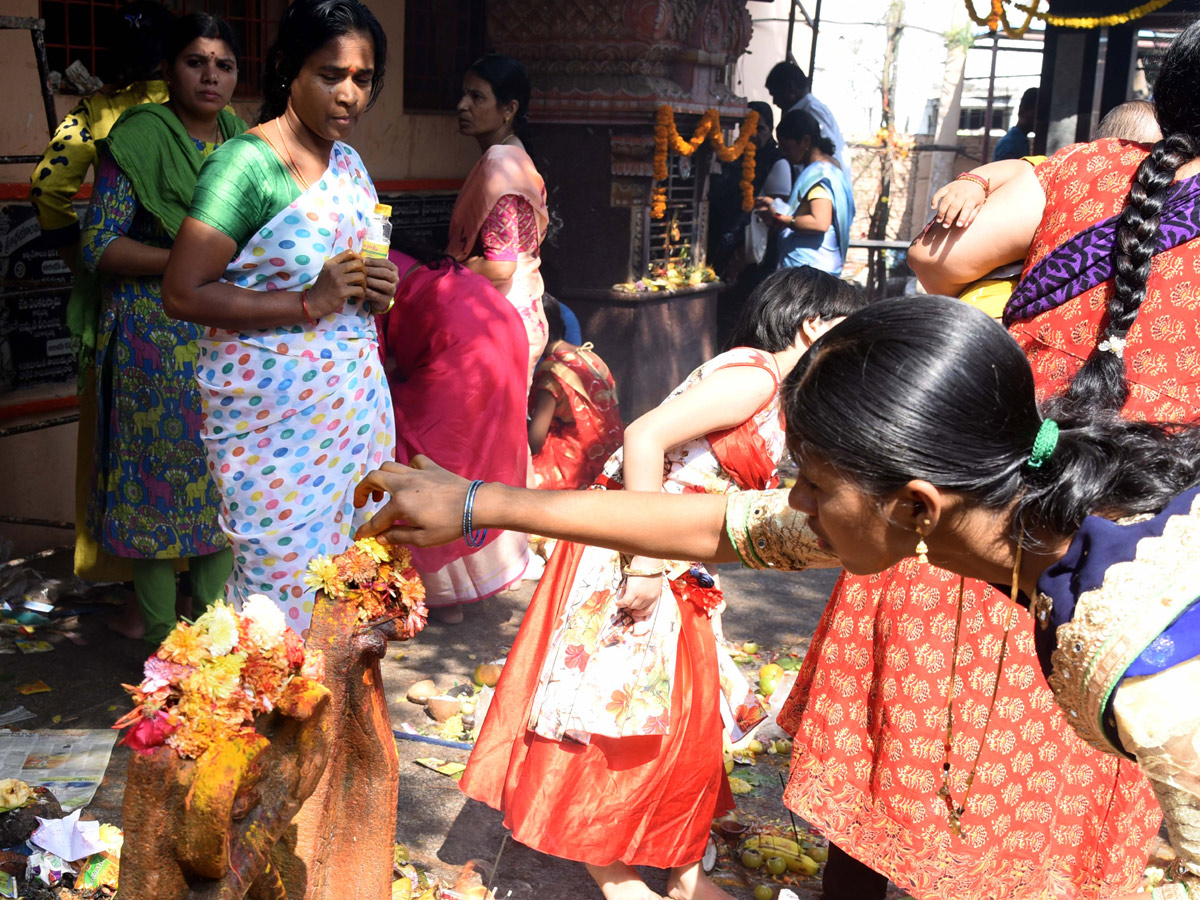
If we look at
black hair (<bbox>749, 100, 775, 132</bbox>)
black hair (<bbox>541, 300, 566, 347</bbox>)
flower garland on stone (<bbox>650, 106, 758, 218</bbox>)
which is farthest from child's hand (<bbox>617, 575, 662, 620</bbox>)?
black hair (<bbox>749, 100, 775, 132</bbox>)

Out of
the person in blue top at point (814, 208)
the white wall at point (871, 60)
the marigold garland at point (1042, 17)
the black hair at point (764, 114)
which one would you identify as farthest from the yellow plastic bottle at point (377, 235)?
the white wall at point (871, 60)

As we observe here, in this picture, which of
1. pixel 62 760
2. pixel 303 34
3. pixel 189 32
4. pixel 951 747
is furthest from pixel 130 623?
pixel 951 747

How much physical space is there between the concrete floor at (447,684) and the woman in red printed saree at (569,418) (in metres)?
0.82

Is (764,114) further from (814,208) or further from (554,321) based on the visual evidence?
(554,321)

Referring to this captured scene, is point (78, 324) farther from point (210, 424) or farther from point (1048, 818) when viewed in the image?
point (1048, 818)

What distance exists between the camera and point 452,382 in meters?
4.68

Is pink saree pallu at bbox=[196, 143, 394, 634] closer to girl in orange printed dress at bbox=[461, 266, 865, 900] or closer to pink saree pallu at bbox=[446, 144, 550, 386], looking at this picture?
girl in orange printed dress at bbox=[461, 266, 865, 900]

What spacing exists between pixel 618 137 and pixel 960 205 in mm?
4647

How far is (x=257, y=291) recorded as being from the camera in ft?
9.95

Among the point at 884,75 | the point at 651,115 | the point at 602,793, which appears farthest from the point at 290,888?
the point at 884,75

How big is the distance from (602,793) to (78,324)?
245 centimetres

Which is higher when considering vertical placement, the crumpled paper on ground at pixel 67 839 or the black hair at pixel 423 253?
the black hair at pixel 423 253

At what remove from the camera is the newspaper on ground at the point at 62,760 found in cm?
313

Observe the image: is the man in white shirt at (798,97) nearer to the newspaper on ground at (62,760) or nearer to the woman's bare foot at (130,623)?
the woman's bare foot at (130,623)
